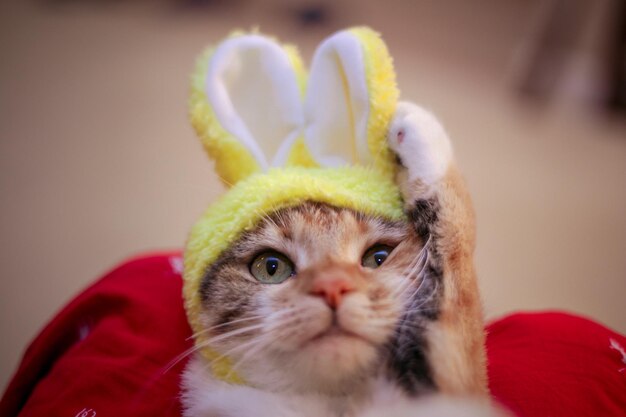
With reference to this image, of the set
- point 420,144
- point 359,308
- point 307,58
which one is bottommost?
point 359,308

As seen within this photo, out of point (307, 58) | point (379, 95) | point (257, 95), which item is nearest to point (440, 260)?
point (379, 95)

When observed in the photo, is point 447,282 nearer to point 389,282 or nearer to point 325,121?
point 389,282

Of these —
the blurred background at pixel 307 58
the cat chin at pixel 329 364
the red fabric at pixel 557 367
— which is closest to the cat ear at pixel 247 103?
the cat chin at pixel 329 364

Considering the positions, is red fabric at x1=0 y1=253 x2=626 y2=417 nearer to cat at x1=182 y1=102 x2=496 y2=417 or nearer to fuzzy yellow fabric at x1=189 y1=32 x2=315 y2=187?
cat at x1=182 y1=102 x2=496 y2=417

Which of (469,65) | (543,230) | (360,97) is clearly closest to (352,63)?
(360,97)

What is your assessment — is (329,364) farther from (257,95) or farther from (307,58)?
(307,58)
